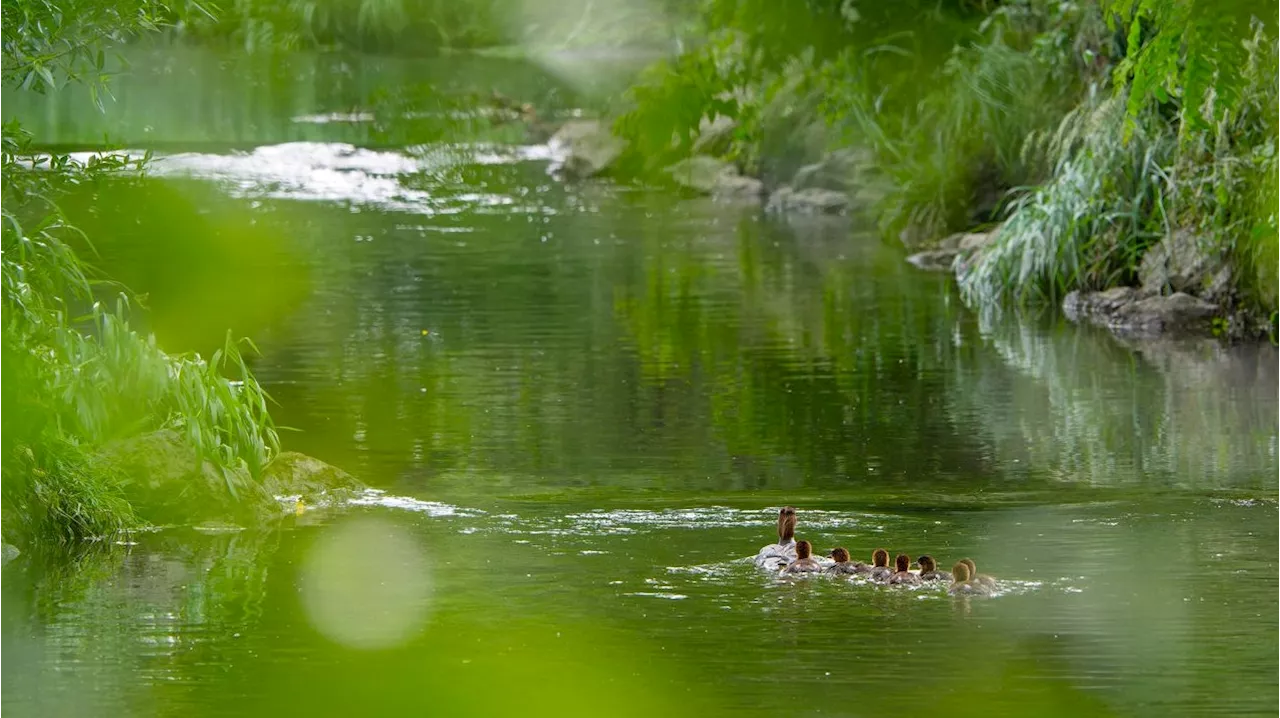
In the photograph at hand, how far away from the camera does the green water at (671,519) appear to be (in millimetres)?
8570

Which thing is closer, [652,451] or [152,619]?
[152,619]

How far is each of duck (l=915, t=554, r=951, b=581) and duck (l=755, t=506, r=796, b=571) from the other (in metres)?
0.63

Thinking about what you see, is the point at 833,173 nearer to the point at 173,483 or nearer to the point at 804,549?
the point at 173,483

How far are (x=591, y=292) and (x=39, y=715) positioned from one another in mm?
17753

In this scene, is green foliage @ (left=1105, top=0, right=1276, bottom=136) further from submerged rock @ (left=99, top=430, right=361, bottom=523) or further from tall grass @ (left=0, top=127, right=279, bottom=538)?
submerged rock @ (left=99, top=430, right=361, bottom=523)

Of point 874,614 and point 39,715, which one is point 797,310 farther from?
point 39,715

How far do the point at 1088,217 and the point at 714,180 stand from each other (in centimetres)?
1715

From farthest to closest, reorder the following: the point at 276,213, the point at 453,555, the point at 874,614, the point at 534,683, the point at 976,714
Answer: the point at 276,213 < the point at 453,555 < the point at 874,614 < the point at 534,683 < the point at 976,714

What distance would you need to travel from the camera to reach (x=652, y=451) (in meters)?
15.2

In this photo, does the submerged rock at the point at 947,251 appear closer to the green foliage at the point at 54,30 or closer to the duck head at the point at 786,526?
the duck head at the point at 786,526

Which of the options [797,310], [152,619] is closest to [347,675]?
[152,619]

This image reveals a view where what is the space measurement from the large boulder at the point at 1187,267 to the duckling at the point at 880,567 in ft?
40.9

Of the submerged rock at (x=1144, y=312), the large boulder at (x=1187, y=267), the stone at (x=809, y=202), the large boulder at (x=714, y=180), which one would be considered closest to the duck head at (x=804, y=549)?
the large boulder at (x=1187, y=267)

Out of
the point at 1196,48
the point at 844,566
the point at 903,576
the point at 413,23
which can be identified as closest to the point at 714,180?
the point at 844,566
